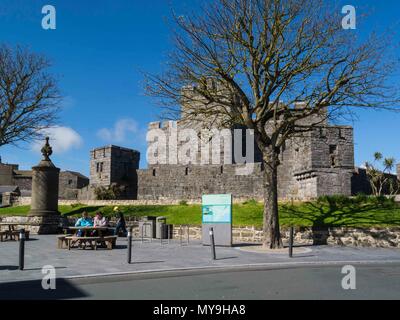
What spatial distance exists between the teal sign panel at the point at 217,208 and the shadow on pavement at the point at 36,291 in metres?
9.26

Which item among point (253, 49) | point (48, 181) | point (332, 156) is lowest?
point (48, 181)

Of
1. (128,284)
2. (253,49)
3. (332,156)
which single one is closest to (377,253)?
(253,49)

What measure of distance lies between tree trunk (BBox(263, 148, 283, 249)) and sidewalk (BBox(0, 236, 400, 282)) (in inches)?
49.4

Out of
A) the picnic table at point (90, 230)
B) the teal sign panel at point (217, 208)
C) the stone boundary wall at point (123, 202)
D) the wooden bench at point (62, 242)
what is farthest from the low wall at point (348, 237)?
the wooden bench at point (62, 242)

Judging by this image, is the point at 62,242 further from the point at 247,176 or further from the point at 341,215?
the point at 247,176

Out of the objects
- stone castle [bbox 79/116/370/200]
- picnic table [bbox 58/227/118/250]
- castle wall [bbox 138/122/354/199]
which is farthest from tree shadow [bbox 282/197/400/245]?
picnic table [bbox 58/227/118/250]

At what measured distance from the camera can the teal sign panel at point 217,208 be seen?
57.1 feet

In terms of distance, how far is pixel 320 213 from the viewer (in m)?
20.6

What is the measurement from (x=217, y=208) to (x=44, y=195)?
11.1m

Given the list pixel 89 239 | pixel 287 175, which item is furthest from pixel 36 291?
pixel 287 175

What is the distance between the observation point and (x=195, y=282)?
922cm

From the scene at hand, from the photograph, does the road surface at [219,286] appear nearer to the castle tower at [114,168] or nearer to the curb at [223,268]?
the curb at [223,268]
